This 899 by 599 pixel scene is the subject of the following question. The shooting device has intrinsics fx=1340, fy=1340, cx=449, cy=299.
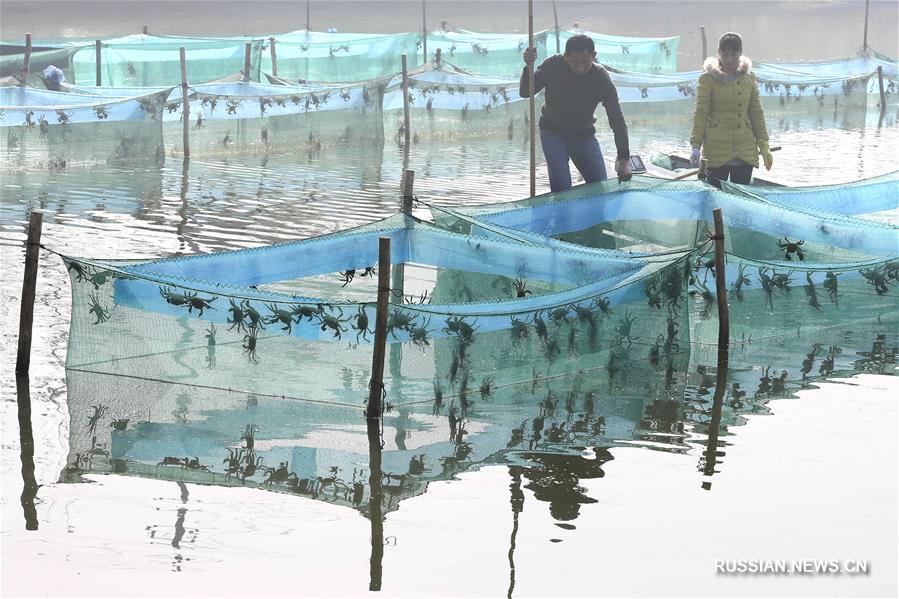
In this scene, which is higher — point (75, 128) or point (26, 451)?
point (75, 128)

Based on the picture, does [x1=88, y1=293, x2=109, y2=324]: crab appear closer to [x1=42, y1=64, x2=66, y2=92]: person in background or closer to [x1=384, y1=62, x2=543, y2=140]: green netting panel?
[x1=42, y1=64, x2=66, y2=92]: person in background

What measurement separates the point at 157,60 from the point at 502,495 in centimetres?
1692

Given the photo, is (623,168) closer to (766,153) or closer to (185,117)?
(766,153)

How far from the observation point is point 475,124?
68.2 feet

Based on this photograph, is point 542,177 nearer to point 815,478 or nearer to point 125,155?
point 125,155

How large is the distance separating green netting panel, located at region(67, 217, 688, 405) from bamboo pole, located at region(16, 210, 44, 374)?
337 mm

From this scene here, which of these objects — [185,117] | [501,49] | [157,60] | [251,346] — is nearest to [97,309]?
[251,346]

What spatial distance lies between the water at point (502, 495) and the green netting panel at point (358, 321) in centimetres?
18

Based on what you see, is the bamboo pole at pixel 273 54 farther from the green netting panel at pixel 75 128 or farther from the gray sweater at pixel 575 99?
the gray sweater at pixel 575 99

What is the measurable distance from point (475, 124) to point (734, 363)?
12488 mm

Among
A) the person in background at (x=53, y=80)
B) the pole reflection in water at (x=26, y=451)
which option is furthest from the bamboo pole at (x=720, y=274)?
the person in background at (x=53, y=80)

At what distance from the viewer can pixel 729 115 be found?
10.1 m

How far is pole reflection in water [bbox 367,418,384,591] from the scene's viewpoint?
19.0 ft

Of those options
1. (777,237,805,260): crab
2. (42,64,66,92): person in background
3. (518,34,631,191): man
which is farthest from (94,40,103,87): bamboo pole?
(777,237,805,260): crab
